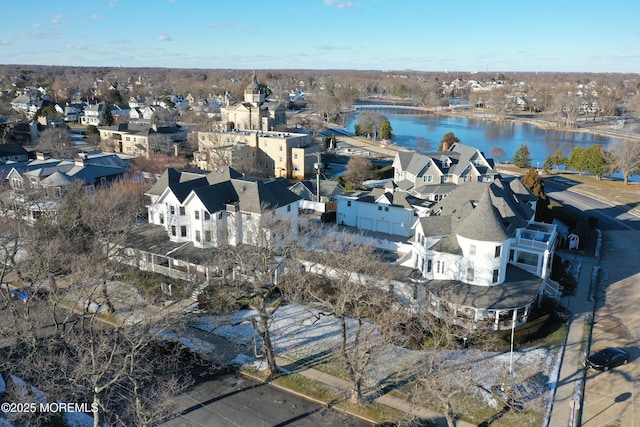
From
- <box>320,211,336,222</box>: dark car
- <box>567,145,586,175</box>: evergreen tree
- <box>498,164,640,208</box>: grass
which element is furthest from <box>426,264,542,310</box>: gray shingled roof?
<box>567,145,586,175</box>: evergreen tree

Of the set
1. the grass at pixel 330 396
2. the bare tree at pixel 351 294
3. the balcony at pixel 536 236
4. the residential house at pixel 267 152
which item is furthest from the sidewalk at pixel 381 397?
the residential house at pixel 267 152

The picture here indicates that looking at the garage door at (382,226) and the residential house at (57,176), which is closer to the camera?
the garage door at (382,226)

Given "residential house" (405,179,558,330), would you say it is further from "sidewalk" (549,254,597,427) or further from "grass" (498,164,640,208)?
"grass" (498,164,640,208)

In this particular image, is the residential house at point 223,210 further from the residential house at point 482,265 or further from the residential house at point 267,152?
the residential house at point 267,152

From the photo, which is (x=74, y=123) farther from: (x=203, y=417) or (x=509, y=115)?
(x=509, y=115)

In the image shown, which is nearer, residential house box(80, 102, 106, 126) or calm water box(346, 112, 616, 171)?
calm water box(346, 112, 616, 171)

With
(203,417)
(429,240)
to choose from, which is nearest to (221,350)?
(203,417)
